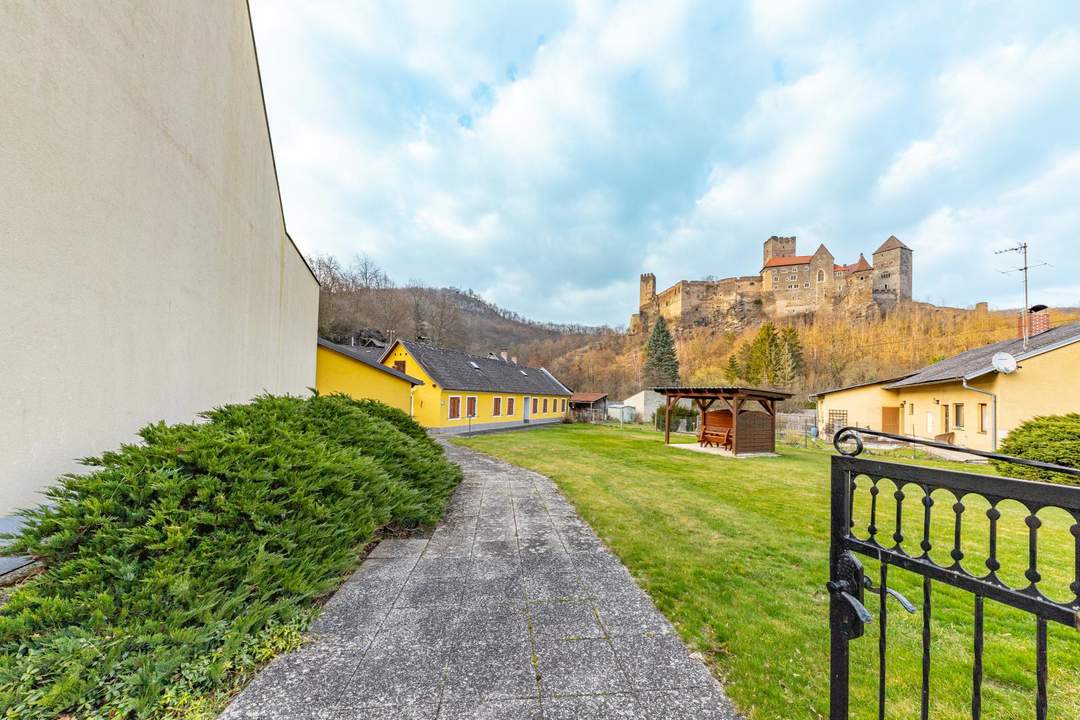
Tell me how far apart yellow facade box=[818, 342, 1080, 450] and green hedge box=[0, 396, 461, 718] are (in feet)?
52.8

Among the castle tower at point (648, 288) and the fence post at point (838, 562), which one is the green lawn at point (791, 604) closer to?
the fence post at point (838, 562)

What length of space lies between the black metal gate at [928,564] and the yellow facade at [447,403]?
15918mm

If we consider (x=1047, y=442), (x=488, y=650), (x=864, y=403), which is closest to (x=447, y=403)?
(x=488, y=650)

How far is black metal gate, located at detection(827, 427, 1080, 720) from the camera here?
110 centimetres

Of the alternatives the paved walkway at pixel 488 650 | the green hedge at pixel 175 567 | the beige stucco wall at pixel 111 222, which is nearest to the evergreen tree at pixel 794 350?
the paved walkway at pixel 488 650

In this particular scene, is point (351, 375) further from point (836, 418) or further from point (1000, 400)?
point (836, 418)

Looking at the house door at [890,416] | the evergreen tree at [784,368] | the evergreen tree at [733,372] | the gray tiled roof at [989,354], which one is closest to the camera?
the gray tiled roof at [989,354]

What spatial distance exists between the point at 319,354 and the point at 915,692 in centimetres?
1602

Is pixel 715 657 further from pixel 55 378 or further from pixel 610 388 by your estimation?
pixel 610 388

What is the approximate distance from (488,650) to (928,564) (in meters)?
2.33

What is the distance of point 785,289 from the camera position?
49.2 meters

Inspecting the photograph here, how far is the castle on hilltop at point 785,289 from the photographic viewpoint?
43031mm

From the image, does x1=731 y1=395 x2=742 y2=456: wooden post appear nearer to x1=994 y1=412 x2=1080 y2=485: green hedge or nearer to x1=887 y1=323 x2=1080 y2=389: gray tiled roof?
x1=994 y1=412 x2=1080 y2=485: green hedge

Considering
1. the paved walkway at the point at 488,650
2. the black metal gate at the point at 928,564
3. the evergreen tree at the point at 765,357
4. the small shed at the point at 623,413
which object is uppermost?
the evergreen tree at the point at 765,357
